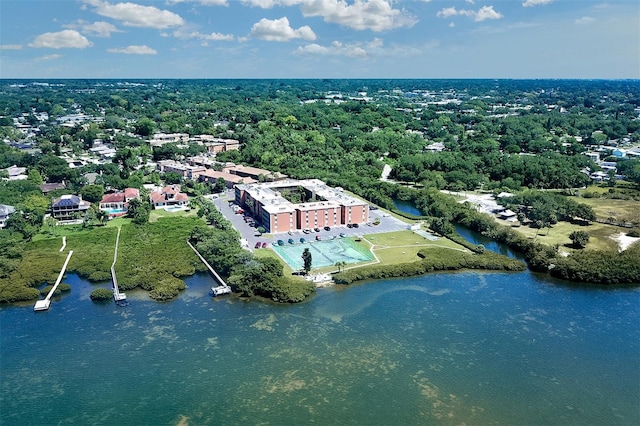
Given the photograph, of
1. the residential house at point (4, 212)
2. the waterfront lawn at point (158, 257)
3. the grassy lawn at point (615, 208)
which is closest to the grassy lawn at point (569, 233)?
the grassy lawn at point (615, 208)

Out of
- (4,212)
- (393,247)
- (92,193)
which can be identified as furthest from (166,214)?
(393,247)

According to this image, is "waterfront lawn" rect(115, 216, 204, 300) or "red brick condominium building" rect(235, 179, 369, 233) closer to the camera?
"waterfront lawn" rect(115, 216, 204, 300)

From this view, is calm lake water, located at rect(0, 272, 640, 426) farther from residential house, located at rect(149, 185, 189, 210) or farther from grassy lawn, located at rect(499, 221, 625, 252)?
residential house, located at rect(149, 185, 189, 210)

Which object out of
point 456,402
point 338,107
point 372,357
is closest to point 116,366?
point 372,357

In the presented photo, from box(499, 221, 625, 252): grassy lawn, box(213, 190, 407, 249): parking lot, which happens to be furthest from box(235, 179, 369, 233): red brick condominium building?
box(499, 221, 625, 252): grassy lawn

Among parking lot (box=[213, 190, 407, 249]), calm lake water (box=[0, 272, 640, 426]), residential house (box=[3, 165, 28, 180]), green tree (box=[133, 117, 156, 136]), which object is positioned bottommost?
calm lake water (box=[0, 272, 640, 426])

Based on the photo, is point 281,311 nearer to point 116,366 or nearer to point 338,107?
point 116,366

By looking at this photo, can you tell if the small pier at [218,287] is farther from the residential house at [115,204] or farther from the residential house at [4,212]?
the residential house at [4,212]

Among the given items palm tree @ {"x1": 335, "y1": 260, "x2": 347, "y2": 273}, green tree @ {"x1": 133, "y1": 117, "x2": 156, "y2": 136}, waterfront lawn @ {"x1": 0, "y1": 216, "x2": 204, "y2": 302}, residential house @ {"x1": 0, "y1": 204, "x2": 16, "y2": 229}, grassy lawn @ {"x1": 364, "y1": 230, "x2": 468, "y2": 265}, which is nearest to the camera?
waterfront lawn @ {"x1": 0, "y1": 216, "x2": 204, "y2": 302}
